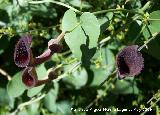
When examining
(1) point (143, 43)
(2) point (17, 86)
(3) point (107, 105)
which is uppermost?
(1) point (143, 43)

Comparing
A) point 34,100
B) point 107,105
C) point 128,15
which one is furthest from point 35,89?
point 128,15

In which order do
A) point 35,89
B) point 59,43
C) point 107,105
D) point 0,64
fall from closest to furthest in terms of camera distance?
point 59,43 → point 35,89 → point 107,105 → point 0,64

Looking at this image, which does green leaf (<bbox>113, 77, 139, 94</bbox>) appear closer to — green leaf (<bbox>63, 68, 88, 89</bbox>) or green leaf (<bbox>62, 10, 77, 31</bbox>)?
green leaf (<bbox>63, 68, 88, 89</bbox>)

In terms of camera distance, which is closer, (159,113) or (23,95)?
(159,113)

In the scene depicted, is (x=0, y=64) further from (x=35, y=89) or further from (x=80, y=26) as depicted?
(x=80, y=26)

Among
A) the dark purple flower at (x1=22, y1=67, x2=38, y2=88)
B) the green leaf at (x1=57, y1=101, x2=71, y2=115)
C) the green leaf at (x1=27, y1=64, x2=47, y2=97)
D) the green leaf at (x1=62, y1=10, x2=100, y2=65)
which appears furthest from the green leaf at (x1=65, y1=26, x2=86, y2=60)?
the green leaf at (x1=57, y1=101, x2=71, y2=115)

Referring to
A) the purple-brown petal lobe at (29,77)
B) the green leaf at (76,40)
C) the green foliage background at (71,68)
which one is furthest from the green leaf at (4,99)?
the green leaf at (76,40)
